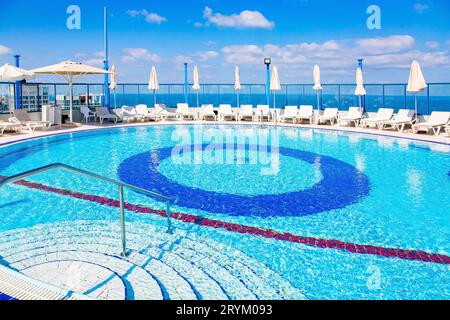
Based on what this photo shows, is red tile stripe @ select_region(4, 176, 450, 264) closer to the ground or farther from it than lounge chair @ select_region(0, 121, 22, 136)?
closer to the ground

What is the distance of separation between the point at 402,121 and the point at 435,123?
47.0 inches

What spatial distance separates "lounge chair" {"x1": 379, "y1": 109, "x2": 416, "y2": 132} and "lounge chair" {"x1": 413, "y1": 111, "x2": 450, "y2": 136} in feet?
1.76

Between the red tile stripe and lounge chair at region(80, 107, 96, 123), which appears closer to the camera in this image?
the red tile stripe

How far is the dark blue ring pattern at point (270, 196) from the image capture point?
552 centimetres

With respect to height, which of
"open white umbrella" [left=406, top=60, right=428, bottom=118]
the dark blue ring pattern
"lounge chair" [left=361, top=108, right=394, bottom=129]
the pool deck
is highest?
"open white umbrella" [left=406, top=60, right=428, bottom=118]

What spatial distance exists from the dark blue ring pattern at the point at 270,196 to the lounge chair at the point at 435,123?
17.8 ft

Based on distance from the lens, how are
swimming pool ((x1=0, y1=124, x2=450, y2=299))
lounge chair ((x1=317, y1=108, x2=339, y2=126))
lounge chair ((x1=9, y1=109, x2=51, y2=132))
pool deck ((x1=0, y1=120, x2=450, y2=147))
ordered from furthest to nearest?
lounge chair ((x1=317, y1=108, x2=339, y2=126)), lounge chair ((x1=9, y1=109, x2=51, y2=132)), pool deck ((x1=0, y1=120, x2=450, y2=147)), swimming pool ((x1=0, y1=124, x2=450, y2=299))

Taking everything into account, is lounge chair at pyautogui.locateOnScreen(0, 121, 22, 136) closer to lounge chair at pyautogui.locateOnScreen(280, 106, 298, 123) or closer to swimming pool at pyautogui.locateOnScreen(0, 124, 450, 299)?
swimming pool at pyautogui.locateOnScreen(0, 124, 450, 299)

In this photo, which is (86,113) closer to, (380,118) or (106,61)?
(106,61)

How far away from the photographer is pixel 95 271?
3254 millimetres

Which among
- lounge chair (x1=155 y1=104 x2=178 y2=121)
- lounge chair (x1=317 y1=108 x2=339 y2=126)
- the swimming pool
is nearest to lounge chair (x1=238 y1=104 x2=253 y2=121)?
lounge chair (x1=155 y1=104 x2=178 y2=121)

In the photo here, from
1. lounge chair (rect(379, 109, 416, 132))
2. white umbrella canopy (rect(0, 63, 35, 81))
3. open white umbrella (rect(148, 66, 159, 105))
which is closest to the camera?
white umbrella canopy (rect(0, 63, 35, 81))

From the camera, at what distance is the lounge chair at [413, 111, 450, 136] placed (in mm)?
11948
